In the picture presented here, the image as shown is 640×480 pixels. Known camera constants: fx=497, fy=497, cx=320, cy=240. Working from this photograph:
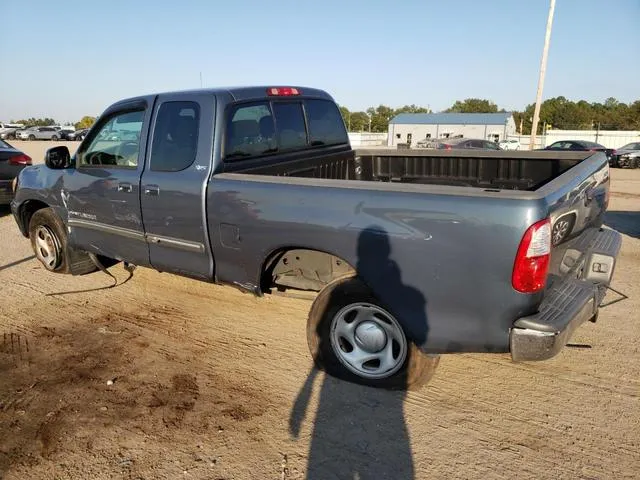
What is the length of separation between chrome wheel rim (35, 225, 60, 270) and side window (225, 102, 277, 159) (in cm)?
275

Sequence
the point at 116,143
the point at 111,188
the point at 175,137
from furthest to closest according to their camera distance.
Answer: the point at 116,143 → the point at 111,188 → the point at 175,137

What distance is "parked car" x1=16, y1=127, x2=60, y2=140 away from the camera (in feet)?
168

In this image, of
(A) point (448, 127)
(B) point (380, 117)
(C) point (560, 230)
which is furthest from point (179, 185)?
(B) point (380, 117)

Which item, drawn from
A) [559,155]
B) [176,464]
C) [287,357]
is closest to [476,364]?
[287,357]

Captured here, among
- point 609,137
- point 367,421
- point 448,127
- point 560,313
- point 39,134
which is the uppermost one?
point 448,127

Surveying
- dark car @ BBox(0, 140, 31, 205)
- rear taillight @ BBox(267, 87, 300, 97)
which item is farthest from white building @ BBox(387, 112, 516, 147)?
rear taillight @ BBox(267, 87, 300, 97)

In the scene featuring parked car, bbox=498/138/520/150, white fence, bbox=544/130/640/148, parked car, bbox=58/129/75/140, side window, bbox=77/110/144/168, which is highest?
parked car, bbox=58/129/75/140

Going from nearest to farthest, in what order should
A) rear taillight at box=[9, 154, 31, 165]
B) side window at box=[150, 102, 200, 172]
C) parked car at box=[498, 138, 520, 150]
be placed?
side window at box=[150, 102, 200, 172] → rear taillight at box=[9, 154, 31, 165] → parked car at box=[498, 138, 520, 150]

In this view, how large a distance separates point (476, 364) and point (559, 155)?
194 centimetres

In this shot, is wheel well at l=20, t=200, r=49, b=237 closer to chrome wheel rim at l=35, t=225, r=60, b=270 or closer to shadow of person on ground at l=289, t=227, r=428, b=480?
chrome wheel rim at l=35, t=225, r=60, b=270

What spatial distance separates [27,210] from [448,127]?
57312 mm

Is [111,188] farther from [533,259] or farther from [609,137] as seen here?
[609,137]

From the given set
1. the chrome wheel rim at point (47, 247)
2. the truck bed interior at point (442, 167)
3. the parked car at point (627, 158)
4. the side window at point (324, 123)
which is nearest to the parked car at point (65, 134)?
the parked car at point (627, 158)

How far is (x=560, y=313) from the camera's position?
275cm
